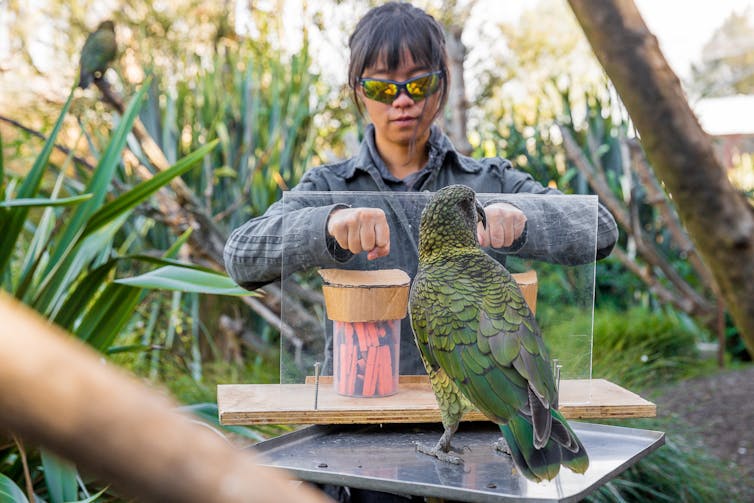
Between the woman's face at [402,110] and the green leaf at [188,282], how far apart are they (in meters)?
0.74

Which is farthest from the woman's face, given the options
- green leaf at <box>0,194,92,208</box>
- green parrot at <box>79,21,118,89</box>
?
green parrot at <box>79,21,118,89</box>

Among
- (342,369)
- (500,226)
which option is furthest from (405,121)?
(342,369)

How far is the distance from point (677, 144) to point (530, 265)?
3.61ft

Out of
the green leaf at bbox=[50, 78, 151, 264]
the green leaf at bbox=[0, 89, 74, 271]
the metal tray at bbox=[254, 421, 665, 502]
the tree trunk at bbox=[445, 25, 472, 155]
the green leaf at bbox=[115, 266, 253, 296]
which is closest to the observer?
the metal tray at bbox=[254, 421, 665, 502]

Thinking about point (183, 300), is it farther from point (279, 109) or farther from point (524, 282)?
point (524, 282)

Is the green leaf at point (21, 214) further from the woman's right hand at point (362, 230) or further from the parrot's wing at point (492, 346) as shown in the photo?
the parrot's wing at point (492, 346)

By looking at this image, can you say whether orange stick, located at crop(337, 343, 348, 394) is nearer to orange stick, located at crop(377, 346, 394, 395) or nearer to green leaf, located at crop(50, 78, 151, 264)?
orange stick, located at crop(377, 346, 394, 395)

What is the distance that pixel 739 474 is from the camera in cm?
425

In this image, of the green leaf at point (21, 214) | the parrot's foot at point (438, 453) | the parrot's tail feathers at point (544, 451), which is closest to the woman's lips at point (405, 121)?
the parrot's foot at point (438, 453)

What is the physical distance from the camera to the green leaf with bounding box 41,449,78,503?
7.72ft

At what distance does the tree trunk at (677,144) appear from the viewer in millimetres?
610

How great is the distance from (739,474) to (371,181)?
3071mm

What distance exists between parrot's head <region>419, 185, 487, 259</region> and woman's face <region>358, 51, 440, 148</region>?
713 millimetres

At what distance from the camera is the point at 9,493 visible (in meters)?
2.12
